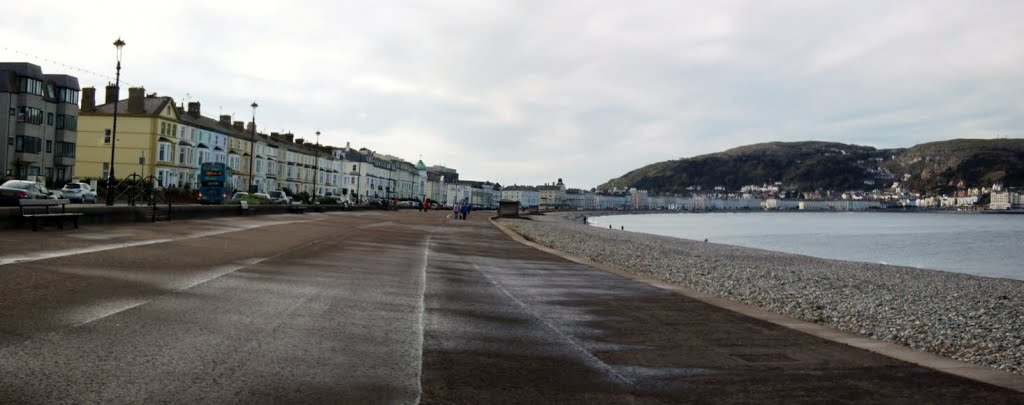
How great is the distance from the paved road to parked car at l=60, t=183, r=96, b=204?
1517 inches

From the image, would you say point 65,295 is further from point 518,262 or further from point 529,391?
point 518,262

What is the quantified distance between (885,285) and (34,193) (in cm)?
3976

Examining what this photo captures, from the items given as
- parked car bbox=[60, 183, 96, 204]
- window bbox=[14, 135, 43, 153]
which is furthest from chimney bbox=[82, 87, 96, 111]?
parked car bbox=[60, 183, 96, 204]

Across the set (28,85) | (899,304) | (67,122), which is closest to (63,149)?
(67,122)

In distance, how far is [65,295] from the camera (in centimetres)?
1041

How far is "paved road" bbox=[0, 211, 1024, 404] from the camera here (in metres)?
6.52

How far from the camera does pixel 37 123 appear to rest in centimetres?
7062

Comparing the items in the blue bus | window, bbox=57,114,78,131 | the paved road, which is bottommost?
the paved road

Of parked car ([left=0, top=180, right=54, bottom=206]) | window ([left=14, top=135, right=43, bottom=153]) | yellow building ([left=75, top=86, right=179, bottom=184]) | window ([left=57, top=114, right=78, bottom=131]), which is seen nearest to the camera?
parked car ([left=0, top=180, right=54, bottom=206])

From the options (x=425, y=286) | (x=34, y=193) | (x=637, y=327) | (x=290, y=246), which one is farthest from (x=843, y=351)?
(x=34, y=193)

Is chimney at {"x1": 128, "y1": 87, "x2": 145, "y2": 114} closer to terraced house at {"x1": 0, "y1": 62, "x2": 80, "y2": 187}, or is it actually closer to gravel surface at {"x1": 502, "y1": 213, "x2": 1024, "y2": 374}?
terraced house at {"x1": 0, "y1": 62, "x2": 80, "y2": 187}

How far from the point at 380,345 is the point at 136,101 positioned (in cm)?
8679

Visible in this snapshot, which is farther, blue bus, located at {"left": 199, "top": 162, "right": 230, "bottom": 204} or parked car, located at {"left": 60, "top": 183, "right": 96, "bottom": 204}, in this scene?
blue bus, located at {"left": 199, "top": 162, "right": 230, "bottom": 204}

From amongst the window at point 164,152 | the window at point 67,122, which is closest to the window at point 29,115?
the window at point 67,122
